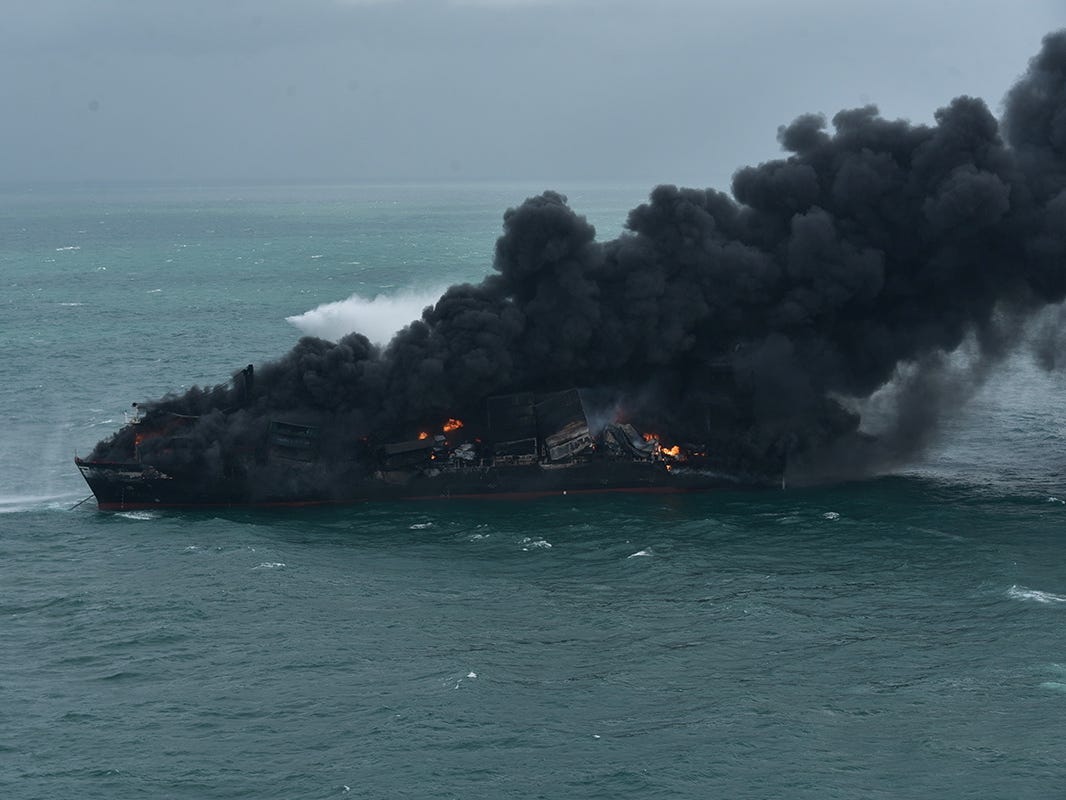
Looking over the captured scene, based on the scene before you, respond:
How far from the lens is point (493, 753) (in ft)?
231

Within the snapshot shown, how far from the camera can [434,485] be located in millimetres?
122312

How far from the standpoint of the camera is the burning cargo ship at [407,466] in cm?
12000

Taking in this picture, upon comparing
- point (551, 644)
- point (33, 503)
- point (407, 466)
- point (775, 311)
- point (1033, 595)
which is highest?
point (775, 311)

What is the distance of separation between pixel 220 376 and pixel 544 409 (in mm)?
61010

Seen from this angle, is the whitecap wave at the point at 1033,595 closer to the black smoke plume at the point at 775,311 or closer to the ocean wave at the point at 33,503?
the black smoke plume at the point at 775,311

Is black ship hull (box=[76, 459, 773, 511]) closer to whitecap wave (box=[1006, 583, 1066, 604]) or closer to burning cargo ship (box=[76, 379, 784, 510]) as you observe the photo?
burning cargo ship (box=[76, 379, 784, 510])

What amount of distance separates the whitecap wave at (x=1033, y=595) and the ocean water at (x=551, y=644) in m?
0.50

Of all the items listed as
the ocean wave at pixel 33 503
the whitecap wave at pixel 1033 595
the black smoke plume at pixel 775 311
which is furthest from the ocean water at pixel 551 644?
the black smoke plume at pixel 775 311

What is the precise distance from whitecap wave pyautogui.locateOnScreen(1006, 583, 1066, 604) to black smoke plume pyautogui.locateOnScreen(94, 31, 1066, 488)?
34325mm

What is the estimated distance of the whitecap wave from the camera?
8900 centimetres

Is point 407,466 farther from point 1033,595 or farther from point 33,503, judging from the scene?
point 1033,595

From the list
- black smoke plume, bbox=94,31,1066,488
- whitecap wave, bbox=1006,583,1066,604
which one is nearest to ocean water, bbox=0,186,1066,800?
whitecap wave, bbox=1006,583,1066,604

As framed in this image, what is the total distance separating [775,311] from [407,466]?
41.7 meters

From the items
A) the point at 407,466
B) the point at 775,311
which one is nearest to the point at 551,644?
the point at 407,466
